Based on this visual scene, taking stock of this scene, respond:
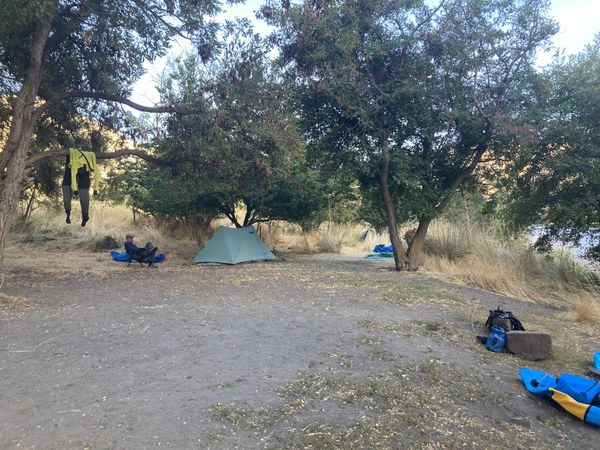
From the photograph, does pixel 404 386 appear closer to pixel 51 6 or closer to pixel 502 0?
pixel 51 6

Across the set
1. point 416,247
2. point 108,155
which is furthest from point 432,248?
point 108,155

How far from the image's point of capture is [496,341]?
567cm

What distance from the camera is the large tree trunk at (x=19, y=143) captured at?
26.1 feet

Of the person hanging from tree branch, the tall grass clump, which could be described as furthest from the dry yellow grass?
the person hanging from tree branch

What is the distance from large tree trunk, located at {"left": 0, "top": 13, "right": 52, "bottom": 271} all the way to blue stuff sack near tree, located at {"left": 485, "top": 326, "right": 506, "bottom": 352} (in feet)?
25.3

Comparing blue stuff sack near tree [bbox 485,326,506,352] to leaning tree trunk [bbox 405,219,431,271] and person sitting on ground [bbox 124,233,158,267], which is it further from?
person sitting on ground [bbox 124,233,158,267]

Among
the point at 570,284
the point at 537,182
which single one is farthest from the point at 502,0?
the point at 570,284

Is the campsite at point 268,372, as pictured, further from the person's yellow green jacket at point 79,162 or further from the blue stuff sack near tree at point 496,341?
the person's yellow green jacket at point 79,162

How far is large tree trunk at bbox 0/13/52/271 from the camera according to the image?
26.1 ft

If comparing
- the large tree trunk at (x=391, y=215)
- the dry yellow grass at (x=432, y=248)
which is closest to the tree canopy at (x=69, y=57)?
the dry yellow grass at (x=432, y=248)

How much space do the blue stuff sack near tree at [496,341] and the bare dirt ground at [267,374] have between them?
0.15 meters

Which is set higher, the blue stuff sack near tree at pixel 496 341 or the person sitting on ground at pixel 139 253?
the person sitting on ground at pixel 139 253

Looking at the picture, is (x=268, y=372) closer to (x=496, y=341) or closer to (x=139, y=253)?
(x=496, y=341)

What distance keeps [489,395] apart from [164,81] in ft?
53.2
